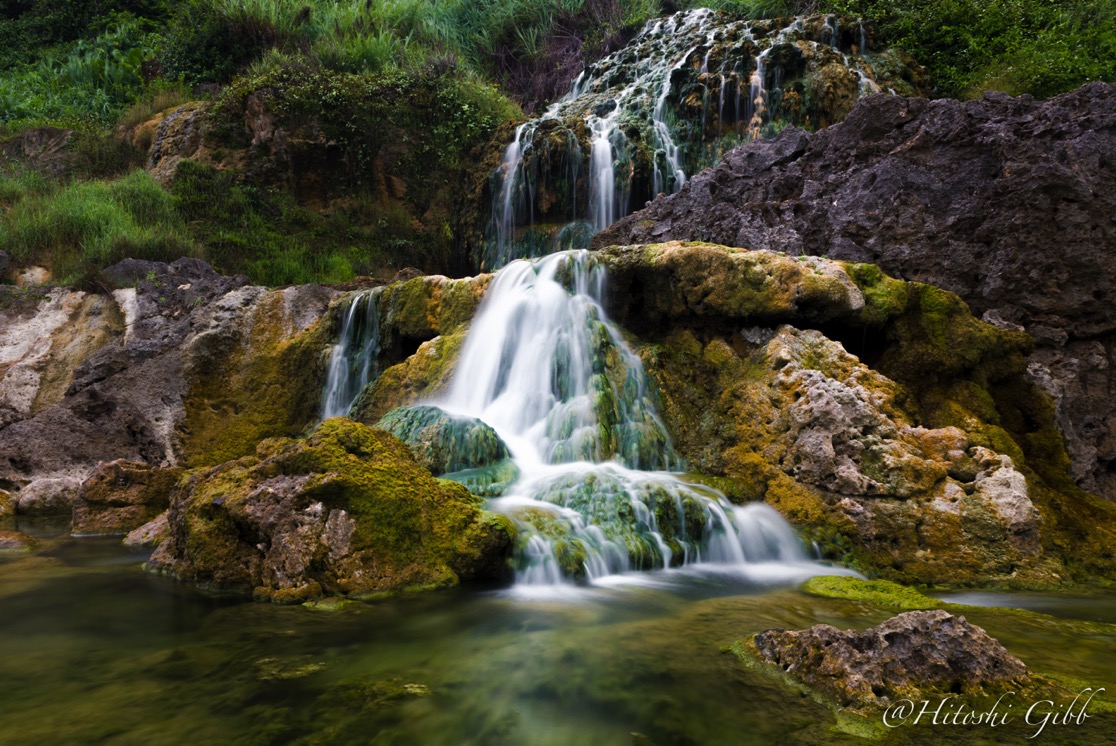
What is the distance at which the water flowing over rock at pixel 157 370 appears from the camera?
7302 mm

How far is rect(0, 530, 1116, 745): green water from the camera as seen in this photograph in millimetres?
2102

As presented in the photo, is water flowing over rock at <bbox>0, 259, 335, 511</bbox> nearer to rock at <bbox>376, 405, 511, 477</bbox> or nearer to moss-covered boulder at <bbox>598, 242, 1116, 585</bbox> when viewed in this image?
rock at <bbox>376, 405, 511, 477</bbox>

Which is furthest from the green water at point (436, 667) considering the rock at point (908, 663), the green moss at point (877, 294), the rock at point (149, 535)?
the green moss at point (877, 294)

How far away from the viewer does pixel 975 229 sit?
6.41m

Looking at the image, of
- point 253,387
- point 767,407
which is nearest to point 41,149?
point 253,387

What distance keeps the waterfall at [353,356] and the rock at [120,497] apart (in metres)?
2.13

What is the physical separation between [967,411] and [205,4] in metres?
19.9

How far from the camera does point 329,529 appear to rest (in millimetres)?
3668

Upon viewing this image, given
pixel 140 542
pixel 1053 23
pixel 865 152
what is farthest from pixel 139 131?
pixel 1053 23

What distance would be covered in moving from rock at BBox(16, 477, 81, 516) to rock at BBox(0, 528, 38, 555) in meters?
1.40

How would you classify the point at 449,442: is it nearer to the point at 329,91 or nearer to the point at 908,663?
the point at 908,663

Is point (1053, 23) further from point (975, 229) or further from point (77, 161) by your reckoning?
point (77, 161)

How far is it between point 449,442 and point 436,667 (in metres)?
2.93

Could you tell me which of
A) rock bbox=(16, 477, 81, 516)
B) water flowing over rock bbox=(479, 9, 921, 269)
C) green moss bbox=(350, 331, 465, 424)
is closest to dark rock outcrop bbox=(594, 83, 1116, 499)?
green moss bbox=(350, 331, 465, 424)
